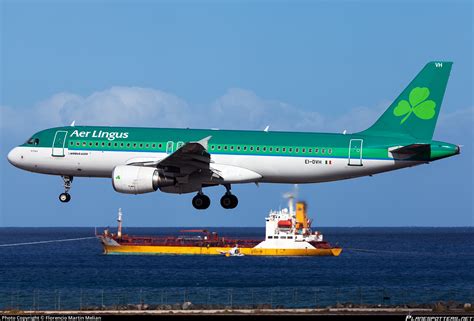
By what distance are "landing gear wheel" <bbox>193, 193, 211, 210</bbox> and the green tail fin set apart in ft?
34.5

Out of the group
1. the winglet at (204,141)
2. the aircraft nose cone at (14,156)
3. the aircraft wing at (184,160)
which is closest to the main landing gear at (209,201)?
the aircraft wing at (184,160)

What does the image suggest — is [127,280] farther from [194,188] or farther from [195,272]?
[194,188]

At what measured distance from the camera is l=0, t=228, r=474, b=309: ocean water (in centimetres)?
9975

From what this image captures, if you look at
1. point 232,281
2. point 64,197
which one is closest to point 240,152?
Result: point 64,197

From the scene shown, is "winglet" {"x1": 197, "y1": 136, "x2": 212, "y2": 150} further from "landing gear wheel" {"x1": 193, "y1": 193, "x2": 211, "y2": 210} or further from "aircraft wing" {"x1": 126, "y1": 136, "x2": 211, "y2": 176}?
"landing gear wheel" {"x1": 193, "y1": 193, "x2": 211, "y2": 210}

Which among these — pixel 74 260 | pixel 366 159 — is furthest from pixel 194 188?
pixel 74 260

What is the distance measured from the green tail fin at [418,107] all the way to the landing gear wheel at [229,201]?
8.97 meters

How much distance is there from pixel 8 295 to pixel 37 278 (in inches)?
1211

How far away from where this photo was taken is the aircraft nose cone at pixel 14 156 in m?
65.2

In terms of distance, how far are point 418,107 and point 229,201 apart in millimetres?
13265

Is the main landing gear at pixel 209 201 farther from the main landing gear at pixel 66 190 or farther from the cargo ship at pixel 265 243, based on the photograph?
the cargo ship at pixel 265 243

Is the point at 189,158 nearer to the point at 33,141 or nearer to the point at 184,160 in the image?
the point at 184,160

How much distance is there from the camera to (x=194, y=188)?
61.9 m

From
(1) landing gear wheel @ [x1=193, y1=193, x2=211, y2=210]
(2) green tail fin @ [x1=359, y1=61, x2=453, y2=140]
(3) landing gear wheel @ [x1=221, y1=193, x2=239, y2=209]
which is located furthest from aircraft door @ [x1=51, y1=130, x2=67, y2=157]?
(2) green tail fin @ [x1=359, y1=61, x2=453, y2=140]
